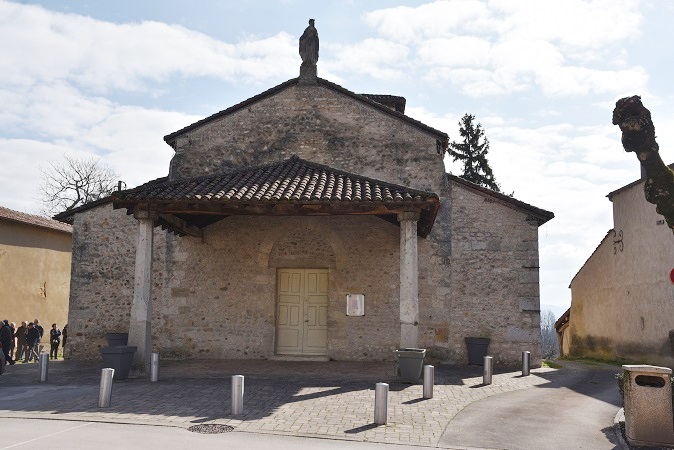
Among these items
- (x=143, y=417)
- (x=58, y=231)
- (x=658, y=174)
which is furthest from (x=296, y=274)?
(x=58, y=231)

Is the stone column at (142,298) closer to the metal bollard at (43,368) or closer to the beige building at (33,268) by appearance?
the metal bollard at (43,368)

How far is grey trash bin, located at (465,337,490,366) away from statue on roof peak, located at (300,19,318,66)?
28.8ft

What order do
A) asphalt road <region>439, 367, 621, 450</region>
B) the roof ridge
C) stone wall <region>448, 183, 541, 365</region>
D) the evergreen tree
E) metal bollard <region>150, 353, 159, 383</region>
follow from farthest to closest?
the evergreen tree < stone wall <region>448, 183, 541, 365</region> < the roof ridge < metal bollard <region>150, 353, 159, 383</region> < asphalt road <region>439, 367, 621, 450</region>

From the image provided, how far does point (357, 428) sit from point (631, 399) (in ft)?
11.3

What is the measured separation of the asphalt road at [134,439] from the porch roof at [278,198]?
198 inches

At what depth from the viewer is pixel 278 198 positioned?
10.6 meters

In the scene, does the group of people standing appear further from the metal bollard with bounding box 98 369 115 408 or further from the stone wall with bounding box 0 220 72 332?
the metal bollard with bounding box 98 369 115 408

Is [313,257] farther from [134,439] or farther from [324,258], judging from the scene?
[134,439]

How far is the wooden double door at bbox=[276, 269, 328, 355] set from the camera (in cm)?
1436

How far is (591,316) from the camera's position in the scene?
68.4 ft

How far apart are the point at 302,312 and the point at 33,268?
1255 centimetres

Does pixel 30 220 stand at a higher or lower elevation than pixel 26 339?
higher

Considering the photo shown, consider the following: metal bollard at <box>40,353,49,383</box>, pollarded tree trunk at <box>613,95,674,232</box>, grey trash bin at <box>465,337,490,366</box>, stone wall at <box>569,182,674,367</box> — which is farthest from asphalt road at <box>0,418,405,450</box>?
stone wall at <box>569,182,674,367</box>

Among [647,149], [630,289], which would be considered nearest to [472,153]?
[630,289]
